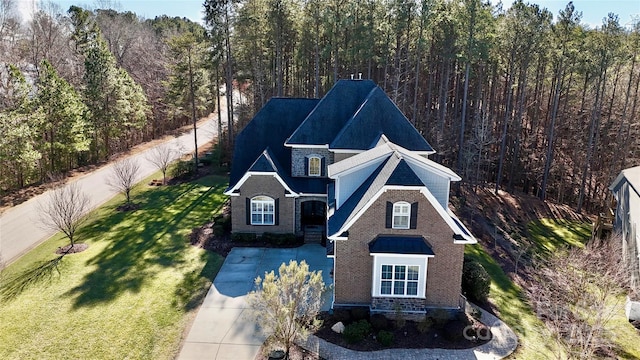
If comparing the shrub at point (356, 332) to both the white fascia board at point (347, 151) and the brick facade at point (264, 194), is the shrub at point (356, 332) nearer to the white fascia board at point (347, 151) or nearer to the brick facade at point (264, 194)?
the brick facade at point (264, 194)

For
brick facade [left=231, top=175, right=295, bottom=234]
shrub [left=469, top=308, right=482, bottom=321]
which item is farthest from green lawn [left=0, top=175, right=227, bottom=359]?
shrub [left=469, top=308, right=482, bottom=321]

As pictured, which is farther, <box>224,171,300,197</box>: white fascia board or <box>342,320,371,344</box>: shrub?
<box>224,171,300,197</box>: white fascia board

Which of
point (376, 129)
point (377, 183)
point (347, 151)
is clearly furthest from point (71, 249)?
point (376, 129)

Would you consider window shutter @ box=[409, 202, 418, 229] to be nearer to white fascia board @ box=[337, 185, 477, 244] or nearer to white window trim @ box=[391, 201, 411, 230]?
white window trim @ box=[391, 201, 411, 230]

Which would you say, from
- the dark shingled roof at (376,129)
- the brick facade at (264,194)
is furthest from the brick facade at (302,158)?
the brick facade at (264,194)

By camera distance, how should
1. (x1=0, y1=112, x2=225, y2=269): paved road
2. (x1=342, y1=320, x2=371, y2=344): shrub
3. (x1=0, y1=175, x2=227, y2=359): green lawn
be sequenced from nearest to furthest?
(x1=0, y1=175, x2=227, y2=359): green lawn → (x1=342, y1=320, x2=371, y2=344): shrub → (x1=0, y1=112, x2=225, y2=269): paved road

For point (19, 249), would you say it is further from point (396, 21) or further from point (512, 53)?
point (512, 53)
